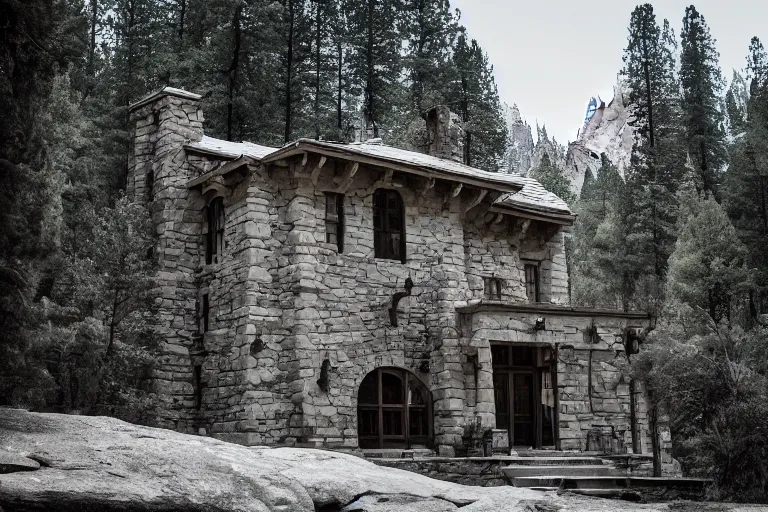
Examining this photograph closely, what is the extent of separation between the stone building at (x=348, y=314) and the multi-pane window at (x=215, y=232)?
2.2 inches

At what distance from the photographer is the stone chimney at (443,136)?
27.4m

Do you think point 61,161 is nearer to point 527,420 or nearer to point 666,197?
point 527,420

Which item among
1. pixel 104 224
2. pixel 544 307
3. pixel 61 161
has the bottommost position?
pixel 544 307

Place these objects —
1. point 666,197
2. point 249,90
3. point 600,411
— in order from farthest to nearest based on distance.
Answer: point 666,197 < point 249,90 < point 600,411

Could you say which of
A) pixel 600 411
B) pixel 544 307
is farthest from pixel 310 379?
pixel 600 411

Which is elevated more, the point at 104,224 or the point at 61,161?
the point at 61,161

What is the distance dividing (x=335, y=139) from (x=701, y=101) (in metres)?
21.4

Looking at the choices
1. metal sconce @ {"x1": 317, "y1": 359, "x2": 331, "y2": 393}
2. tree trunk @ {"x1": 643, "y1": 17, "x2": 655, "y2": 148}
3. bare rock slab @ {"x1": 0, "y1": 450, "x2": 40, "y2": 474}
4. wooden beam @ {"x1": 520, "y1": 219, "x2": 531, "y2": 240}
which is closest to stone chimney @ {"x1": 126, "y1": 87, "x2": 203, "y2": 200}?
metal sconce @ {"x1": 317, "y1": 359, "x2": 331, "y2": 393}

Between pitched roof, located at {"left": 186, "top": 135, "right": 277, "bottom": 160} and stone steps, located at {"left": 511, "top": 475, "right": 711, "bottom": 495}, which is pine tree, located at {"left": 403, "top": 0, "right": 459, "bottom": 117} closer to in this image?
pitched roof, located at {"left": 186, "top": 135, "right": 277, "bottom": 160}

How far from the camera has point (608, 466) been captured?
19.6 m

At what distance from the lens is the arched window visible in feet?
76.2

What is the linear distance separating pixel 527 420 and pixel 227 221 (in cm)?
880

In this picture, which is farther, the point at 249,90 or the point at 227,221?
the point at 249,90

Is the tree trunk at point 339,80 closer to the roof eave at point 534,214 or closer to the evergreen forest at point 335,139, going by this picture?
the evergreen forest at point 335,139
